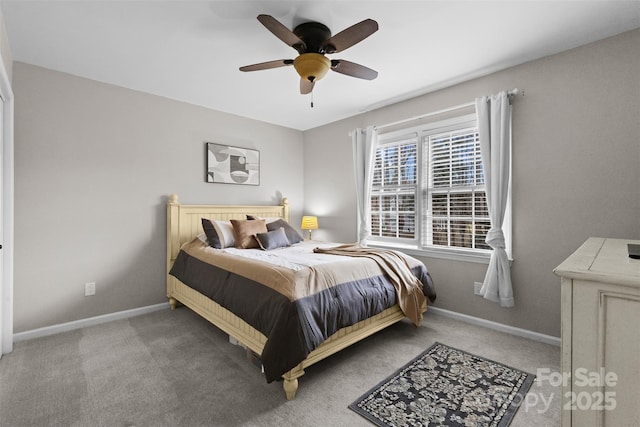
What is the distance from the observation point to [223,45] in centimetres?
242

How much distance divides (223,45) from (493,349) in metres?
3.37

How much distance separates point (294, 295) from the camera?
1.86m

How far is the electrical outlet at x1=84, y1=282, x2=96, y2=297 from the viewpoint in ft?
Answer: 9.82

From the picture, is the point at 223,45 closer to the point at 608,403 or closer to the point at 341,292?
the point at 341,292

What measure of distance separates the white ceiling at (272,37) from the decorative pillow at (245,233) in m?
1.53

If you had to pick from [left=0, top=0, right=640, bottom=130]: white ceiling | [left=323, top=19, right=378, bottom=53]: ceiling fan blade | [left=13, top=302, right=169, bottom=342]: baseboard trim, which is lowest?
[left=13, top=302, right=169, bottom=342]: baseboard trim

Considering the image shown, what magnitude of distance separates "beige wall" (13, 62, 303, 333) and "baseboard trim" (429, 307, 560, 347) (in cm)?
317

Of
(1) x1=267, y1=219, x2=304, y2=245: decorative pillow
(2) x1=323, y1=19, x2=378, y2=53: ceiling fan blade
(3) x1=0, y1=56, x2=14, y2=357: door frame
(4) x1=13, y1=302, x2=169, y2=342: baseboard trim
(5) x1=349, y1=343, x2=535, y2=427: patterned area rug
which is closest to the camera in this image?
(5) x1=349, y1=343, x2=535, y2=427: patterned area rug

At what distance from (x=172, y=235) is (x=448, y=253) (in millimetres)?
3177

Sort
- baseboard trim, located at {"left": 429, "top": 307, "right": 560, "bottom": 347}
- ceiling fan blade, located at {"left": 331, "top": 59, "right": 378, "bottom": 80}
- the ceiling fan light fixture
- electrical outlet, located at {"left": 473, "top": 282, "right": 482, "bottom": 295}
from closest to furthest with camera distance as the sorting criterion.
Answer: the ceiling fan light fixture
ceiling fan blade, located at {"left": 331, "top": 59, "right": 378, "bottom": 80}
baseboard trim, located at {"left": 429, "top": 307, "right": 560, "bottom": 347}
electrical outlet, located at {"left": 473, "top": 282, "right": 482, "bottom": 295}

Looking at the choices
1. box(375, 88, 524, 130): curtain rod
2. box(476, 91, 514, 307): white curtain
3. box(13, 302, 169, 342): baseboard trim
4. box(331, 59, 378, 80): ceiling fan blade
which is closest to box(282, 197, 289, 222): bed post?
box(375, 88, 524, 130): curtain rod

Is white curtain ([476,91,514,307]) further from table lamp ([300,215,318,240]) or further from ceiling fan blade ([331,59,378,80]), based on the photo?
table lamp ([300,215,318,240])

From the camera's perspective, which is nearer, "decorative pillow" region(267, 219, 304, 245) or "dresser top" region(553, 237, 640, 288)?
"dresser top" region(553, 237, 640, 288)

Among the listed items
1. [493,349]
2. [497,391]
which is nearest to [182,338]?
[497,391]
